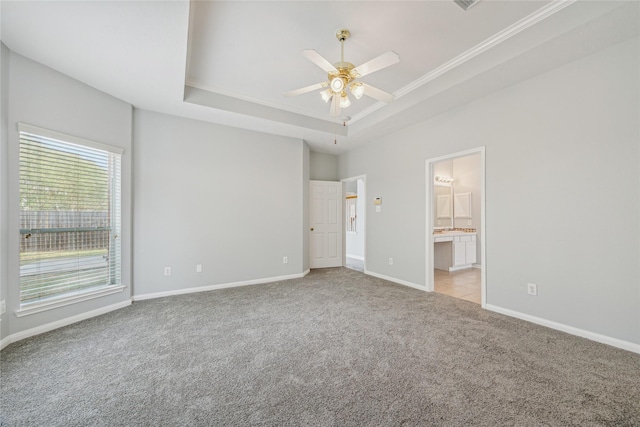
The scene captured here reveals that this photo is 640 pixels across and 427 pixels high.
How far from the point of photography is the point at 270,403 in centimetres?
169

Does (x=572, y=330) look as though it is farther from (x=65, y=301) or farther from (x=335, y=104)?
(x=65, y=301)

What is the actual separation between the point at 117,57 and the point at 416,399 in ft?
12.9

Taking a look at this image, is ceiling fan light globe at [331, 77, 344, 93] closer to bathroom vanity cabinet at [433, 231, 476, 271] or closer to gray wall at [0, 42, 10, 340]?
gray wall at [0, 42, 10, 340]

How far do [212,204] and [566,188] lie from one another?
4.66m

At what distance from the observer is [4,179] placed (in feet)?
7.79

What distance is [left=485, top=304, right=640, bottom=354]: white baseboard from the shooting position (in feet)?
7.57

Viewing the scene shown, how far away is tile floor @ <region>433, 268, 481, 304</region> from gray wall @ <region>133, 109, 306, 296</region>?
2612mm

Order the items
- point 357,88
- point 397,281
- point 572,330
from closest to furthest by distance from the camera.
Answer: point 357,88, point 572,330, point 397,281

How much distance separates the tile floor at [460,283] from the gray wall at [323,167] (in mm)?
3157

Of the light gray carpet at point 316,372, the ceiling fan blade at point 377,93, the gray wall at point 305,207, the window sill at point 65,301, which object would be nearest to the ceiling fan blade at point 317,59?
the ceiling fan blade at point 377,93

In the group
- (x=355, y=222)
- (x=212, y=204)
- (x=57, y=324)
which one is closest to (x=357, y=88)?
(x=212, y=204)

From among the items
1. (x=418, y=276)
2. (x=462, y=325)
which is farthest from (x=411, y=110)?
(x=462, y=325)

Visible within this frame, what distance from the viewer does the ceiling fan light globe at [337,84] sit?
7.66 feet

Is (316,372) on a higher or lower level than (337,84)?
lower
